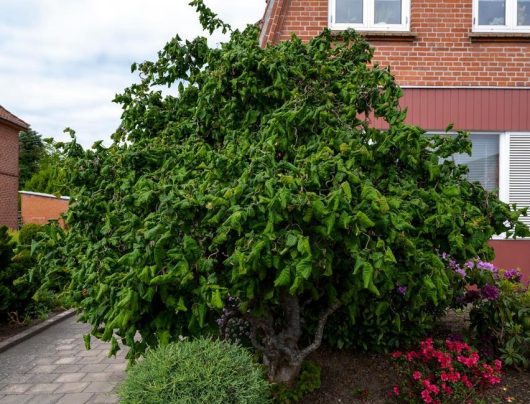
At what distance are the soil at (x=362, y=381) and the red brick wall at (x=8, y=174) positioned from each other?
21.5m

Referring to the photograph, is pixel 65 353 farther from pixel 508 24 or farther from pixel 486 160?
pixel 508 24

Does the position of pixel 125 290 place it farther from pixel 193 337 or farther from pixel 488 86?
pixel 488 86

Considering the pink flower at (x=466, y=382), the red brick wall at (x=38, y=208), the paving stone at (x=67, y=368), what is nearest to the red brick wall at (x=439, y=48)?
the pink flower at (x=466, y=382)

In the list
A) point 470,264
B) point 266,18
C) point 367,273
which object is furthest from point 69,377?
point 266,18

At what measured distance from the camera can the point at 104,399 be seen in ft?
13.3

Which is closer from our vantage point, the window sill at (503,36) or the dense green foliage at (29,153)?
the window sill at (503,36)

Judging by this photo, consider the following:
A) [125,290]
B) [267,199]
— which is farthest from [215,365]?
[267,199]

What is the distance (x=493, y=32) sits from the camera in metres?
6.84

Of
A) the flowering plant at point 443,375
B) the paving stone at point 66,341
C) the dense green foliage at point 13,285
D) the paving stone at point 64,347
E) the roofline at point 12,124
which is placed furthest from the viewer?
the roofline at point 12,124

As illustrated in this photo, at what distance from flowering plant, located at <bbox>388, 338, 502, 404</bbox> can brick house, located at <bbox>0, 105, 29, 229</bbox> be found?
2210 centimetres

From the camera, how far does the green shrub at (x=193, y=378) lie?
2693 mm

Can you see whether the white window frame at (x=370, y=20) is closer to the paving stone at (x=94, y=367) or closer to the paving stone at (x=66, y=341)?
the paving stone at (x=94, y=367)

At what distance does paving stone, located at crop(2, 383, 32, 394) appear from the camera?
429 centimetres

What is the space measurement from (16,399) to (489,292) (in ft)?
14.1
